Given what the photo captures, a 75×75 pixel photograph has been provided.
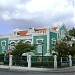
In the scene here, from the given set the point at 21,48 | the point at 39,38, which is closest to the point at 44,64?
the point at 21,48

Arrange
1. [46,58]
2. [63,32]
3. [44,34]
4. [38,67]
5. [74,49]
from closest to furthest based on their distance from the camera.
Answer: [38,67] < [46,58] < [74,49] < [44,34] < [63,32]

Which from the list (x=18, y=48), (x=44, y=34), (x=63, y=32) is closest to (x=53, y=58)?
(x=18, y=48)

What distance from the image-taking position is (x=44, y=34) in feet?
190

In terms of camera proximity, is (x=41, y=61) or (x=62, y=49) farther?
(x=62, y=49)

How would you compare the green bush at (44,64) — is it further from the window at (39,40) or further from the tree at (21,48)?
the window at (39,40)

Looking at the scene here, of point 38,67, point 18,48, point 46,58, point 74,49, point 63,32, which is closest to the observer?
point 38,67

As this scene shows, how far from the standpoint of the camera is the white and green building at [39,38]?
57438 millimetres

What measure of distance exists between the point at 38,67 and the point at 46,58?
3.37m

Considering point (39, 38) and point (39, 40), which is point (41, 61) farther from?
point (39, 40)

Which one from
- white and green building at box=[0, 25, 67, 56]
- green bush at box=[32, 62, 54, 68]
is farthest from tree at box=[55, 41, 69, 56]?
white and green building at box=[0, 25, 67, 56]

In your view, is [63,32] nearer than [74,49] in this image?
No

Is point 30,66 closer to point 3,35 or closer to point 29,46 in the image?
point 29,46

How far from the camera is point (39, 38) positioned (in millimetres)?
58688

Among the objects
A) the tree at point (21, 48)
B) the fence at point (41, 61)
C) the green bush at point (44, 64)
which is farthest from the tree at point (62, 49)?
the tree at point (21, 48)
